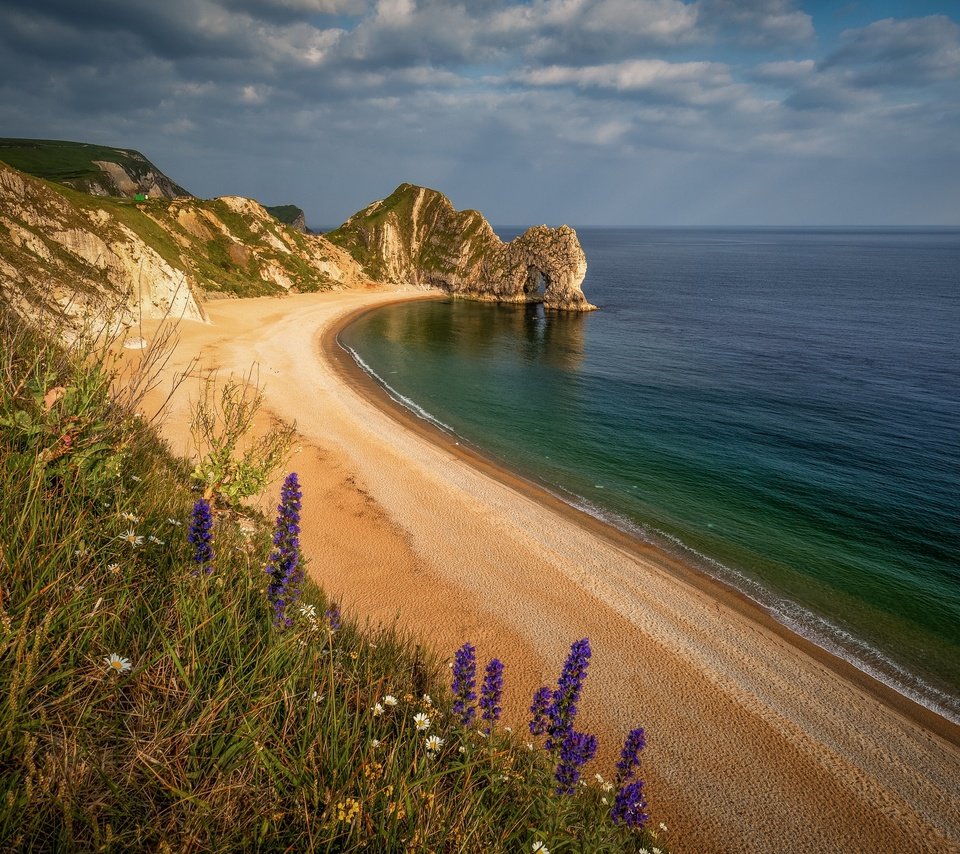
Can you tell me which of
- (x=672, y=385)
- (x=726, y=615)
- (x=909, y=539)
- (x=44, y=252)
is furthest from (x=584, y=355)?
(x=44, y=252)

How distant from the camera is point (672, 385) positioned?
4147 cm

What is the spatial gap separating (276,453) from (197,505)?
33.7ft

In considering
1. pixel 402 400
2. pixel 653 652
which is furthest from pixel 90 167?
pixel 653 652

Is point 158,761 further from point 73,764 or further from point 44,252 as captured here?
point 44,252

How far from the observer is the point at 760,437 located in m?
31.0

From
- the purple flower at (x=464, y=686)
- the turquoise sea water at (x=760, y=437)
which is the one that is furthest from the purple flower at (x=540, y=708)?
the turquoise sea water at (x=760, y=437)

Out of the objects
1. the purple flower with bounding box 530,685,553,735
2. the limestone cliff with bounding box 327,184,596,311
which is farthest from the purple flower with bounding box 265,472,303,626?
the limestone cliff with bounding box 327,184,596,311

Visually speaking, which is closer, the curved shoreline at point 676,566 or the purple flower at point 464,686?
the purple flower at point 464,686

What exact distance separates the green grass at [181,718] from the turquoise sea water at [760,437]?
49.4 ft

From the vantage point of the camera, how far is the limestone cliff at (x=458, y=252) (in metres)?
83.8

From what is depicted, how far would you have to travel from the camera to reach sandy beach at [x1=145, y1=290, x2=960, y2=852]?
1005 centimetres

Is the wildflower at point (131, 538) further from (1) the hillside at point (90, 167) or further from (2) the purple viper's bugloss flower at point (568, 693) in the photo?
(1) the hillside at point (90, 167)

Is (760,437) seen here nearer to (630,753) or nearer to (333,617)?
(630,753)

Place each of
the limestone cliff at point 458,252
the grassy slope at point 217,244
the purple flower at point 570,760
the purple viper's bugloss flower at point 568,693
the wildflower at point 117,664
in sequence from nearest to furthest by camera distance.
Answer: the wildflower at point 117,664 → the purple flower at point 570,760 → the purple viper's bugloss flower at point 568,693 → the grassy slope at point 217,244 → the limestone cliff at point 458,252
